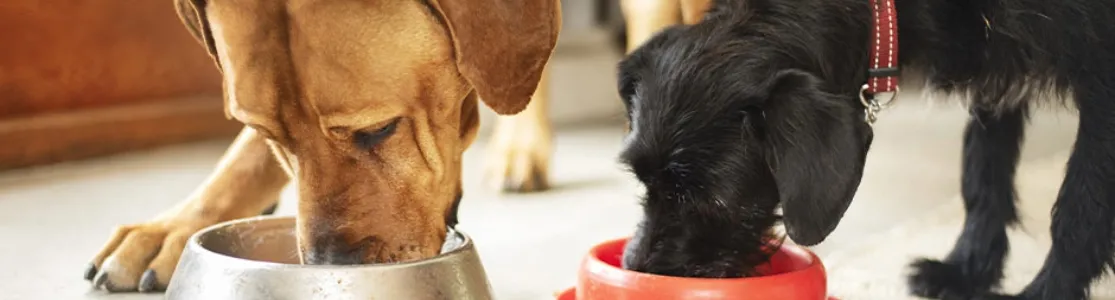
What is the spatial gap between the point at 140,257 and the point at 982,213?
1227 mm

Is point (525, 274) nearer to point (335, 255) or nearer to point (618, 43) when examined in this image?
point (335, 255)

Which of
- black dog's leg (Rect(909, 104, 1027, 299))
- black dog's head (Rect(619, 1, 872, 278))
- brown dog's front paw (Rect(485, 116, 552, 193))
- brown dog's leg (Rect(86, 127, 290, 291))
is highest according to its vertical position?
black dog's head (Rect(619, 1, 872, 278))

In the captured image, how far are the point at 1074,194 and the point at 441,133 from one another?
797 mm

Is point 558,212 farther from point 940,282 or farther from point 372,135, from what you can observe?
point 372,135

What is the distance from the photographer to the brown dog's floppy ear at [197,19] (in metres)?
1.50

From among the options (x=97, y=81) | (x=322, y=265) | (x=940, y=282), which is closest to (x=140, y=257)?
(x=322, y=265)

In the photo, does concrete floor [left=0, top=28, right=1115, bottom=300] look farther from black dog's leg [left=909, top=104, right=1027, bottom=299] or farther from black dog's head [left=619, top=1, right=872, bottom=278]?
black dog's head [left=619, top=1, right=872, bottom=278]

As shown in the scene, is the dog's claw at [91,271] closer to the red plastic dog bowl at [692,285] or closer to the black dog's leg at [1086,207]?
the red plastic dog bowl at [692,285]

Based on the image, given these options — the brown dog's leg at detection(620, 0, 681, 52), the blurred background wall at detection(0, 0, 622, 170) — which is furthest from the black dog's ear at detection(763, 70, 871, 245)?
the blurred background wall at detection(0, 0, 622, 170)

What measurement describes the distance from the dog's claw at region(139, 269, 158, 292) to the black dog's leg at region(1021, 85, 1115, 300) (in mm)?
1197

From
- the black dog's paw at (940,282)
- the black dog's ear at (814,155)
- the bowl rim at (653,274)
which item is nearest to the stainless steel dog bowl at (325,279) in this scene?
the bowl rim at (653,274)

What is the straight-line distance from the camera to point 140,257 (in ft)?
5.59

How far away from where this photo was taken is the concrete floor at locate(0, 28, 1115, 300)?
1.80 meters

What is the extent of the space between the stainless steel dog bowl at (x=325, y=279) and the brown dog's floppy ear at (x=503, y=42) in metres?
0.20
